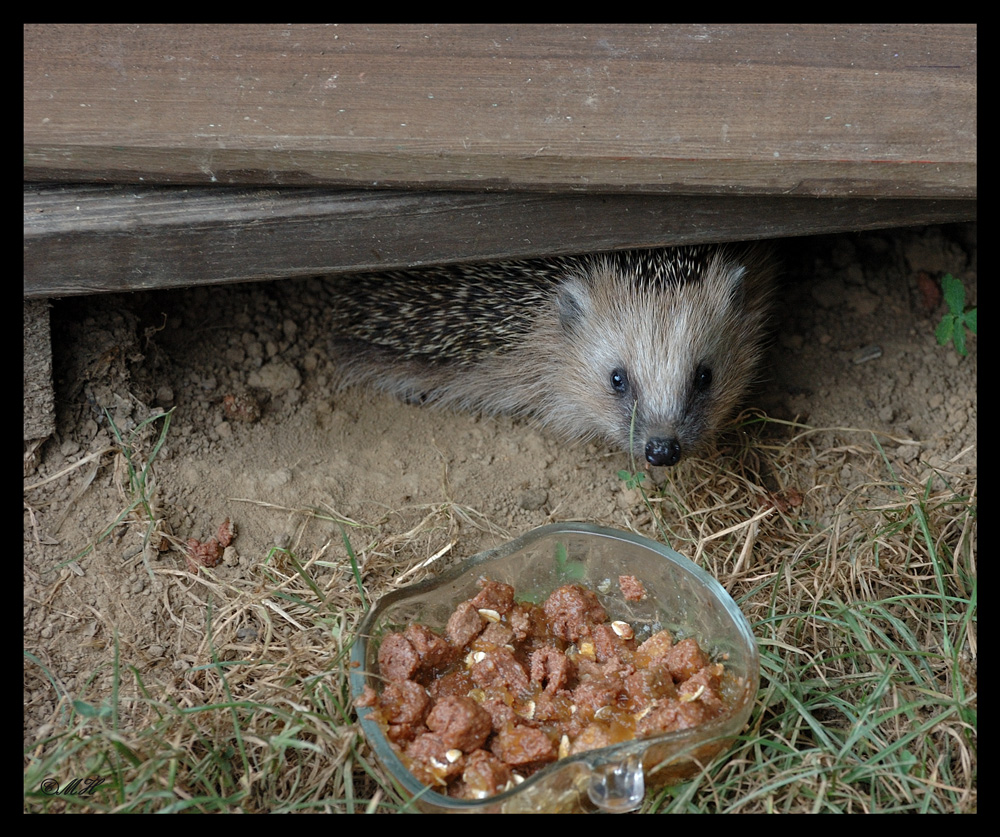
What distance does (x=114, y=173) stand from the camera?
2.53m

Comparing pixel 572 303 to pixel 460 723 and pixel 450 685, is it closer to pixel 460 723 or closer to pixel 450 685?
pixel 450 685

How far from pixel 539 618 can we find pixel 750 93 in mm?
1709

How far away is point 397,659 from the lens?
233 cm

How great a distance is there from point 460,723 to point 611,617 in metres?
0.72

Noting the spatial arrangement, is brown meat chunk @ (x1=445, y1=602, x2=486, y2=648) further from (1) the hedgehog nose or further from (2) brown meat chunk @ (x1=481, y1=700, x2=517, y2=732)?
(1) the hedgehog nose

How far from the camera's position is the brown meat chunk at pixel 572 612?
8.36 feet

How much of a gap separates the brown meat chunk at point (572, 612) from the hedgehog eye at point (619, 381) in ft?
3.62

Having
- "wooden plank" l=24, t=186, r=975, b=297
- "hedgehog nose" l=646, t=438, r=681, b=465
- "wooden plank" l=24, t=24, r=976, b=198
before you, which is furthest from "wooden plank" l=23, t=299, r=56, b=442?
"hedgehog nose" l=646, t=438, r=681, b=465

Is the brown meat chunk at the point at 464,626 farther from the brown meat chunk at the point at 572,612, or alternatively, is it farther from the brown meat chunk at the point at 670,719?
the brown meat chunk at the point at 670,719

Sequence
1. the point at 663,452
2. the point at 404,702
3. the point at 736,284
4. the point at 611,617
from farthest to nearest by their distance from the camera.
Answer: the point at 736,284, the point at 663,452, the point at 611,617, the point at 404,702

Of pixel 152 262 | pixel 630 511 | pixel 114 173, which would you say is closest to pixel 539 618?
pixel 630 511

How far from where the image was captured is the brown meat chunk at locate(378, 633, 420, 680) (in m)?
2.31

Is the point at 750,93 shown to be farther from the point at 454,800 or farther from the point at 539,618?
the point at 454,800

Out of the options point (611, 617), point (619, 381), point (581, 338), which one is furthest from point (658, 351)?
point (611, 617)
